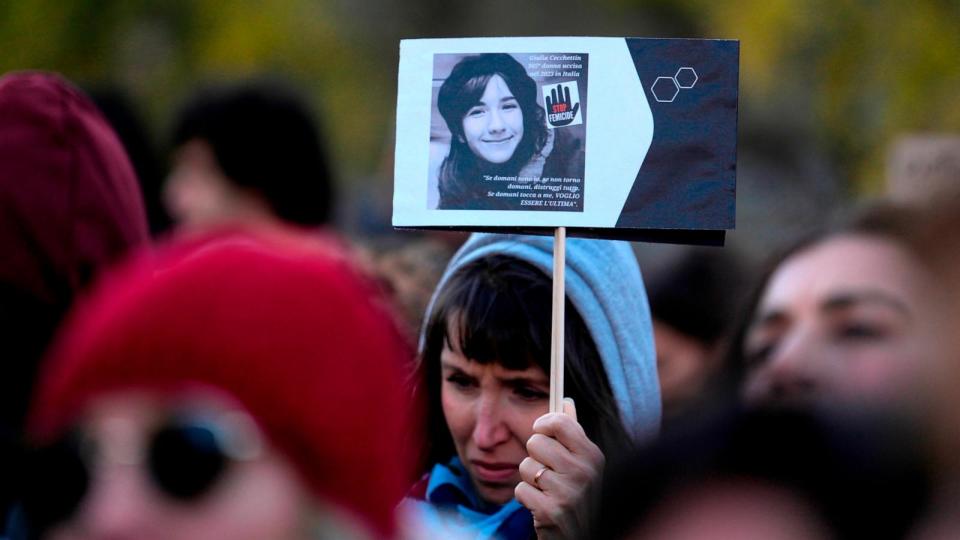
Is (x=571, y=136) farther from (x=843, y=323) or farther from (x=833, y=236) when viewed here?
(x=843, y=323)

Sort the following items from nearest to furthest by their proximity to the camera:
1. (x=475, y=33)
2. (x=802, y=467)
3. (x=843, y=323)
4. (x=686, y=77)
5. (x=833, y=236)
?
1. (x=802, y=467)
2. (x=843, y=323)
3. (x=833, y=236)
4. (x=686, y=77)
5. (x=475, y=33)

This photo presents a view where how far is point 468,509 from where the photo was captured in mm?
3521

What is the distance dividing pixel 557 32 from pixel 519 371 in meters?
16.0

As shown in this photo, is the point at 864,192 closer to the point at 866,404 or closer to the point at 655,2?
the point at 655,2

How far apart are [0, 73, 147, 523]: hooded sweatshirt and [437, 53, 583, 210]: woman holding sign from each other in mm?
839

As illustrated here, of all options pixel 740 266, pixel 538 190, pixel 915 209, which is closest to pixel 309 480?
pixel 915 209

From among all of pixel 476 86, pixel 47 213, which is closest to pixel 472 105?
pixel 476 86

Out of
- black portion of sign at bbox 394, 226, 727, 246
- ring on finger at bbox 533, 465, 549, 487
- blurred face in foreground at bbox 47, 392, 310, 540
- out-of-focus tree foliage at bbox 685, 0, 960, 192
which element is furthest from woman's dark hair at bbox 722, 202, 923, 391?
out-of-focus tree foliage at bbox 685, 0, 960, 192

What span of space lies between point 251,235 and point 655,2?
57.4 feet

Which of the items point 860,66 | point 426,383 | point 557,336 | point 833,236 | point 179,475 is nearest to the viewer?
point 179,475

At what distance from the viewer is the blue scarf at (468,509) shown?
3.38m

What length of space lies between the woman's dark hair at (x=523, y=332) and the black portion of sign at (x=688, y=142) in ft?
1.04

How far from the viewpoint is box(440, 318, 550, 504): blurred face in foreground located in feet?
11.4

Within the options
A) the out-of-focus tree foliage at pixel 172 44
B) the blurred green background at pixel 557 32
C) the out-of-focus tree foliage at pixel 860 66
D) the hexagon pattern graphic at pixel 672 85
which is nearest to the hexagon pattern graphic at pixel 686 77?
the hexagon pattern graphic at pixel 672 85
